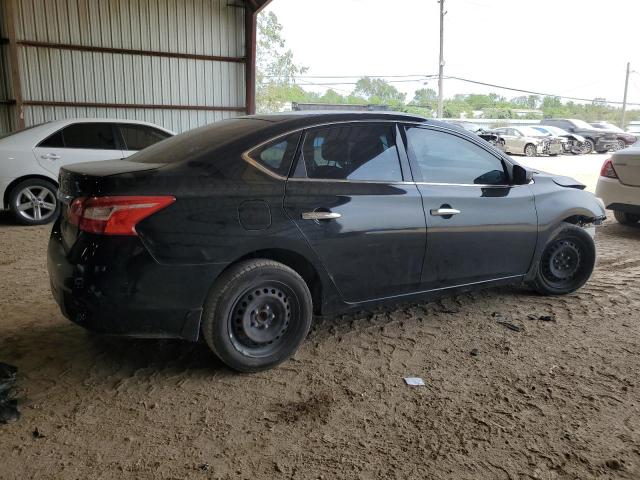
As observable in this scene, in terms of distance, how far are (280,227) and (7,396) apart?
1710 mm

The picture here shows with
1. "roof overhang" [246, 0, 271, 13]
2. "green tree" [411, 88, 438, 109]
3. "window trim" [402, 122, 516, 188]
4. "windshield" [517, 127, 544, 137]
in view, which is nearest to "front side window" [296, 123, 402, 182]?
"window trim" [402, 122, 516, 188]

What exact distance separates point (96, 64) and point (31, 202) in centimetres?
549

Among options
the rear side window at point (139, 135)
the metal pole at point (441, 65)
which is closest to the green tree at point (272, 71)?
the metal pole at point (441, 65)

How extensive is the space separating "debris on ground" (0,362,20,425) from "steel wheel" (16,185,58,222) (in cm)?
497

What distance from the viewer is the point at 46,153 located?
7.44m

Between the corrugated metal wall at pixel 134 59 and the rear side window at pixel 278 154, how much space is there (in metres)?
10.1

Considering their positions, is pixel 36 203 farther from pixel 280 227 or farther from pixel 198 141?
pixel 280 227

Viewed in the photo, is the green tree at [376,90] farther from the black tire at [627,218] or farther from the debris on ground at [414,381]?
the debris on ground at [414,381]

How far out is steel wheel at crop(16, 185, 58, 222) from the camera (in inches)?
293

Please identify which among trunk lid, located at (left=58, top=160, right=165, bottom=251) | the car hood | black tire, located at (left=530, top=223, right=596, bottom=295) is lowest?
black tire, located at (left=530, top=223, right=596, bottom=295)

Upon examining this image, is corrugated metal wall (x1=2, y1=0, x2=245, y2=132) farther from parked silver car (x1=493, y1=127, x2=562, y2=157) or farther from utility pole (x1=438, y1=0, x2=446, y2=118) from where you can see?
utility pole (x1=438, y1=0, x2=446, y2=118)

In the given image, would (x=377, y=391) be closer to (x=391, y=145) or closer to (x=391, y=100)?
(x=391, y=145)

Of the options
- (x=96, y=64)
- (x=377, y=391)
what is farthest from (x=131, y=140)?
(x=377, y=391)

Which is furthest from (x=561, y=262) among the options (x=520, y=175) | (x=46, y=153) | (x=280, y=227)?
(x=46, y=153)
